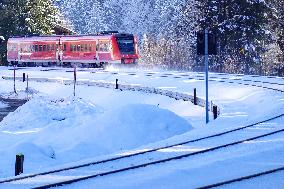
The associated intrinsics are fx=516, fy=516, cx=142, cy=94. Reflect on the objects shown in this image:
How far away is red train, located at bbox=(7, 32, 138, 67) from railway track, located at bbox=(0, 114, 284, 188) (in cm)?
2737

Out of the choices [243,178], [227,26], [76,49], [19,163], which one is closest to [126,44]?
[76,49]

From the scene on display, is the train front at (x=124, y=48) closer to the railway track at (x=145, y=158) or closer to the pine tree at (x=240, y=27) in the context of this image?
the pine tree at (x=240, y=27)

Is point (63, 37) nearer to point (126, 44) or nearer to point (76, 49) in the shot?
point (76, 49)

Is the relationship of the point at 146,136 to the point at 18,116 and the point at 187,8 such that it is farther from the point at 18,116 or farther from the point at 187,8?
the point at 187,8

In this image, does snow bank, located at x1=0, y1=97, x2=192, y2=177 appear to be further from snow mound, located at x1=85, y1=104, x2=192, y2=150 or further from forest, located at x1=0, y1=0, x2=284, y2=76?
forest, located at x1=0, y1=0, x2=284, y2=76

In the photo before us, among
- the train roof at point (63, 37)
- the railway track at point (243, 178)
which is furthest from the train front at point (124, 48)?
the railway track at point (243, 178)

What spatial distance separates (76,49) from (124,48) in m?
4.66

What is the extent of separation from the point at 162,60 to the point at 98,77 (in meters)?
53.4

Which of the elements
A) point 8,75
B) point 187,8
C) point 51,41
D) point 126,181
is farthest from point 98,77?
point 187,8

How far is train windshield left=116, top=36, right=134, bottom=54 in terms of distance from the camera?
40.7 m

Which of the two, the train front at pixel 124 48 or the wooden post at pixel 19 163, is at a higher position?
the train front at pixel 124 48

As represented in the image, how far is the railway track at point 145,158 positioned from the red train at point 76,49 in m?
27.4

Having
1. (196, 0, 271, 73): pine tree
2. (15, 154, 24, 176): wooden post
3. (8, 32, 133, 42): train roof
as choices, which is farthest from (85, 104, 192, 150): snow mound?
(196, 0, 271, 73): pine tree

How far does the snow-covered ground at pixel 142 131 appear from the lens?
8.88 meters
